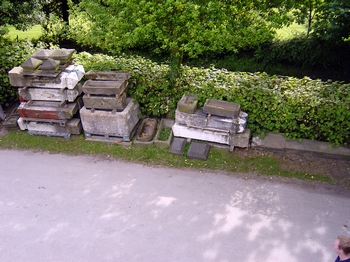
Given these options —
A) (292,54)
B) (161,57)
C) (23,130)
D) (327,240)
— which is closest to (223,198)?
(327,240)

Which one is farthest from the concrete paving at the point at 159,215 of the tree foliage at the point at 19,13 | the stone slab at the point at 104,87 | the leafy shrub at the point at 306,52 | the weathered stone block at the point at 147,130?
the leafy shrub at the point at 306,52

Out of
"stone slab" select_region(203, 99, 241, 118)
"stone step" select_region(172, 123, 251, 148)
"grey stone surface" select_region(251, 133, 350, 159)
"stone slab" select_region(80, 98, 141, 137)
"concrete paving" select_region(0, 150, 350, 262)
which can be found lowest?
"concrete paving" select_region(0, 150, 350, 262)

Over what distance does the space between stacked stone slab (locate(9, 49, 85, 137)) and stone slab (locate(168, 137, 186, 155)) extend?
7.89ft

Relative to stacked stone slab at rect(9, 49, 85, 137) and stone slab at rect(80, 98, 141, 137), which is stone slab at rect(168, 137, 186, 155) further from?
stacked stone slab at rect(9, 49, 85, 137)

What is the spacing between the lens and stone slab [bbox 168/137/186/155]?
684 cm

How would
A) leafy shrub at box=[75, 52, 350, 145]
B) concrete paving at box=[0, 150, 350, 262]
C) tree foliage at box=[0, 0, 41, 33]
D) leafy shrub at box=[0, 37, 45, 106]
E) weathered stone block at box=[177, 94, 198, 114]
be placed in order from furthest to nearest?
tree foliage at box=[0, 0, 41, 33] → leafy shrub at box=[0, 37, 45, 106] → weathered stone block at box=[177, 94, 198, 114] → leafy shrub at box=[75, 52, 350, 145] → concrete paving at box=[0, 150, 350, 262]

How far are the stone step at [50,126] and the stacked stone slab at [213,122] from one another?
2.45 metres

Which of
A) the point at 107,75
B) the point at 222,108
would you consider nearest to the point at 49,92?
the point at 107,75

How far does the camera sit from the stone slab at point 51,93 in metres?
7.12

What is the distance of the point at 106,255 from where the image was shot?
15.8ft

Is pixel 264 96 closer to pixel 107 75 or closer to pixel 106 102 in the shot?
pixel 106 102

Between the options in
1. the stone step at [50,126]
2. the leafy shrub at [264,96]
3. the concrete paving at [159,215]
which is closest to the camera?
the concrete paving at [159,215]

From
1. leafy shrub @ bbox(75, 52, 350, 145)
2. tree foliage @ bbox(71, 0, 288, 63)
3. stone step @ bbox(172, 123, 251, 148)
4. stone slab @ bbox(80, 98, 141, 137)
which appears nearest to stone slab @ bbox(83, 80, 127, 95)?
stone slab @ bbox(80, 98, 141, 137)

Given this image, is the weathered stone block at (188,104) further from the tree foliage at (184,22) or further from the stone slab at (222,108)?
the tree foliage at (184,22)
